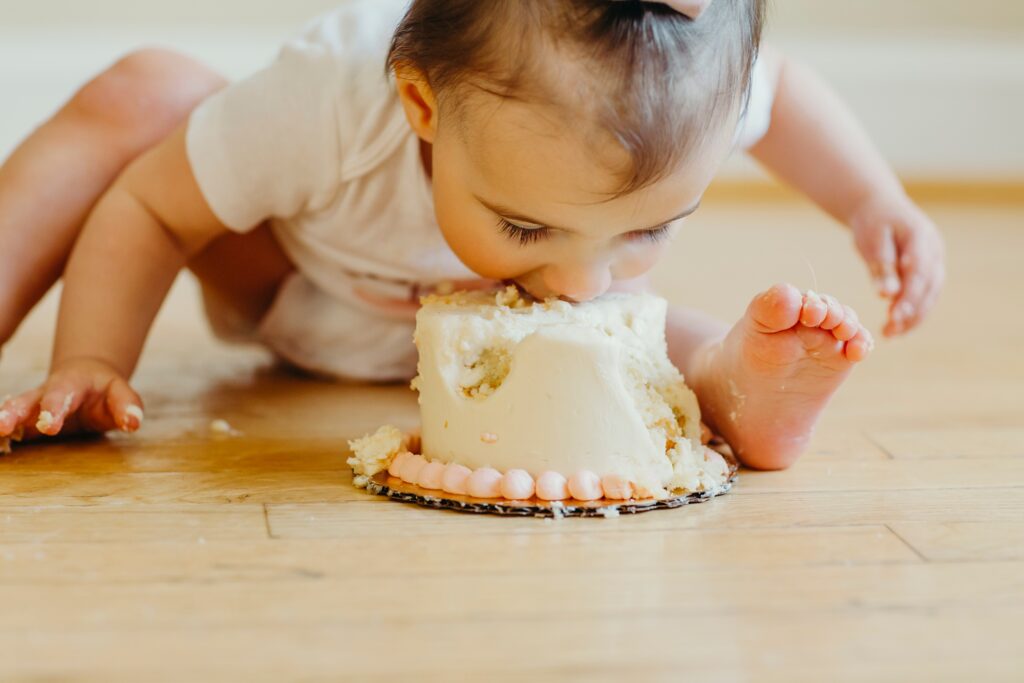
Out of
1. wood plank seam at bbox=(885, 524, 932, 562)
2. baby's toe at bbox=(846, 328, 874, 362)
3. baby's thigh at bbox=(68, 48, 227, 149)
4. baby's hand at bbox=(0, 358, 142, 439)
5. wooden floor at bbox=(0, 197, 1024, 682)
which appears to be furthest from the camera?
baby's thigh at bbox=(68, 48, 227, 149)

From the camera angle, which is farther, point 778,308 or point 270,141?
point 270,141

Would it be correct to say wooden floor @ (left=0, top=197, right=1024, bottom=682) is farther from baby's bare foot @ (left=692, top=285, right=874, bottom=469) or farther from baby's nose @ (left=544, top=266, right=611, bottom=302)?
baby's nose @ (left=544, top=266, right=611, bottom=302)

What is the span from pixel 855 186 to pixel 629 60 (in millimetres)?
540

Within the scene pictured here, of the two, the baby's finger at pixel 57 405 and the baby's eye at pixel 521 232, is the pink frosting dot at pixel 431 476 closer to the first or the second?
the baby's eye at pixel 521 232

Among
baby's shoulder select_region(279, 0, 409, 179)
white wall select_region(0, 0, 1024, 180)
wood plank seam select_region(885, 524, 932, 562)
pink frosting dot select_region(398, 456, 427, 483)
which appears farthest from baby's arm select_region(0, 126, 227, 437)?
white wall select_region(0, 0, 1024, 180)

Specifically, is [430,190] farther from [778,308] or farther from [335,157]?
[778,308]

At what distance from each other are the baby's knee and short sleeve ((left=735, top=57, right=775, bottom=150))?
52 cm

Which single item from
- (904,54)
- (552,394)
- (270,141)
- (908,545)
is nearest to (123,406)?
(270,141)

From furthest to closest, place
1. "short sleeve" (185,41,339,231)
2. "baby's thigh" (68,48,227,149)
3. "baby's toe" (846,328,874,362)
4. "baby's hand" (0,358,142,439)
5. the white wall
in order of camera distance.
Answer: the white wall < "baby's thigh" (68,48,227,149) < "short sleeve" (185,41,339,231) < "baby's hand" (0,358,142,439) < "baby's toe" (846,328,874,362)

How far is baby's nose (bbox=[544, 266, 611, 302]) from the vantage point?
894mm

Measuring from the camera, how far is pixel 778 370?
35.2 inches

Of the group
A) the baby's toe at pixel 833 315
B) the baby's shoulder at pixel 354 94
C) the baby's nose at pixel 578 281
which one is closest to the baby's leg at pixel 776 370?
the baby's toe at pixel 833 315

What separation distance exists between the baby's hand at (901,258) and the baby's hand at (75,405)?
67 cm

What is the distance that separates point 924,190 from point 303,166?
7.45 feet
